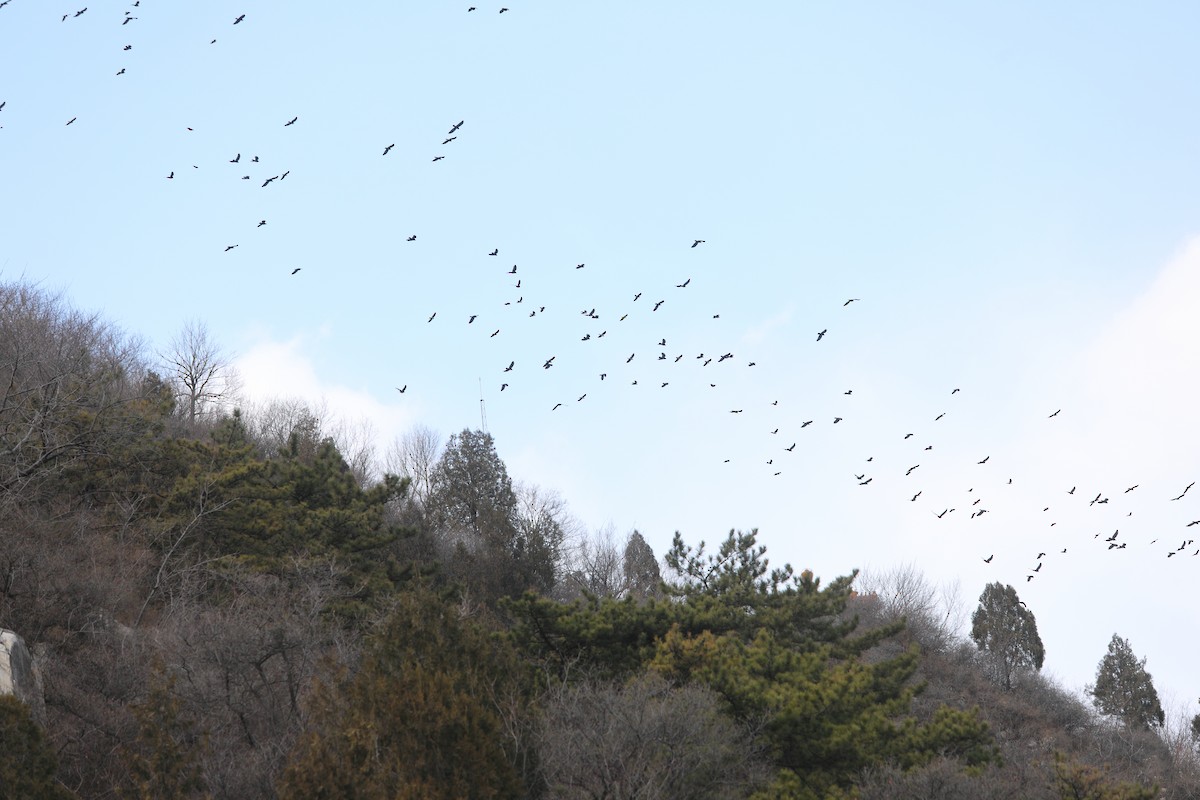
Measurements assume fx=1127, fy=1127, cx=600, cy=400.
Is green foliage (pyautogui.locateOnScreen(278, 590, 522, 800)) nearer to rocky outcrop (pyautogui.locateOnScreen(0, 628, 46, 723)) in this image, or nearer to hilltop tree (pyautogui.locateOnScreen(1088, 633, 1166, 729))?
rocky outcrop (pyautogui.locateOnScreen(0, 628, 46, 723))

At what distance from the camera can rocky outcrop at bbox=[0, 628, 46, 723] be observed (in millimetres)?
17031

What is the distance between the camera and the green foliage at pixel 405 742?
14.5m

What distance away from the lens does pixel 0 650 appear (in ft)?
56.5

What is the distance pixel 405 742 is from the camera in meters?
15.2

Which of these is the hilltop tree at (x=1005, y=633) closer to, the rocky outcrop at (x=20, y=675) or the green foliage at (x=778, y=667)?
the green foliage at (x=778, y=667)

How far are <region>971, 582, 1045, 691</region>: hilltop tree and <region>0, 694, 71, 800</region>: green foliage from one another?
45538 millimetres

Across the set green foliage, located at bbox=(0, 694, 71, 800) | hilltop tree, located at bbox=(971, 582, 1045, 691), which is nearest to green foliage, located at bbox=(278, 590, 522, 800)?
green foliage, located at bbox=(0, 694, 71, 800)

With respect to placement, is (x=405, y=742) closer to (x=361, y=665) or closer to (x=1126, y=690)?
(x=361, y=665)

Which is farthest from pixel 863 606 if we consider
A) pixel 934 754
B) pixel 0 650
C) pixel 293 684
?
pixel 0 650

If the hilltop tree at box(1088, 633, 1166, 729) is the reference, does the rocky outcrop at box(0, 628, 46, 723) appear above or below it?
below

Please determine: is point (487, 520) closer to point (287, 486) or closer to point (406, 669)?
→ point (287, 486)

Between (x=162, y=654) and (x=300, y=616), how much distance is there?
121 inches

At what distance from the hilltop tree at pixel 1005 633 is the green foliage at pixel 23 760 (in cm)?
4554

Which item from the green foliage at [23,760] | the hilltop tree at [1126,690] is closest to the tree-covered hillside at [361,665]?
the green foliage at [23,760]
